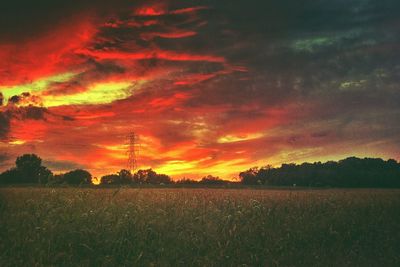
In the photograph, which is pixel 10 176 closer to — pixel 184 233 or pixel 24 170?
pixel 24 170

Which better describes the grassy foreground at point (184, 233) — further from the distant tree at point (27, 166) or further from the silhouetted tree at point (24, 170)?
the distant tree at point (27, 166)

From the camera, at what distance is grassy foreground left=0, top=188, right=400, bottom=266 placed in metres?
10.2

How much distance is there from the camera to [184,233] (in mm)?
11898

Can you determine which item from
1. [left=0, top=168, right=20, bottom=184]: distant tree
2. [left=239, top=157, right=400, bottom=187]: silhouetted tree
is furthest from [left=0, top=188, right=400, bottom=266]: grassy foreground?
[left=0, top=168, right=20, bottom=184]: distant tree

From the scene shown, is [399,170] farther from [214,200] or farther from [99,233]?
[99,233]

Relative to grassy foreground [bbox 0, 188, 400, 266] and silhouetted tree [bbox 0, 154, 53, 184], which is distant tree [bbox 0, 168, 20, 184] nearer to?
silhouetted tree [bbox 0, 154, 53, 184]

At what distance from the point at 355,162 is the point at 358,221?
38.0 m

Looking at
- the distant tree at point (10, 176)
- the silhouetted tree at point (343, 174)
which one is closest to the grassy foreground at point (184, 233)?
the silhouetted tree at point (343, 174)

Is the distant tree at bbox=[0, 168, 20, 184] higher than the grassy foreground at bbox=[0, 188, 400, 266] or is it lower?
higher

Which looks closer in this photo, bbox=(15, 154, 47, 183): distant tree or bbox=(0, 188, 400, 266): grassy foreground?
bbox=(0, 188, 400, 266): grassy foreground

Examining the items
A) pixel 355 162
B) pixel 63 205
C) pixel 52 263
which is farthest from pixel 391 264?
pixel 355 162

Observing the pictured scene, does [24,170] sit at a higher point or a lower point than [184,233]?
higher

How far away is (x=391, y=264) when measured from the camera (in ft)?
37.0

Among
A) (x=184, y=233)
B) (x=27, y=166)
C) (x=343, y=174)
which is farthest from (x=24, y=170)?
(x=184, y=233)
